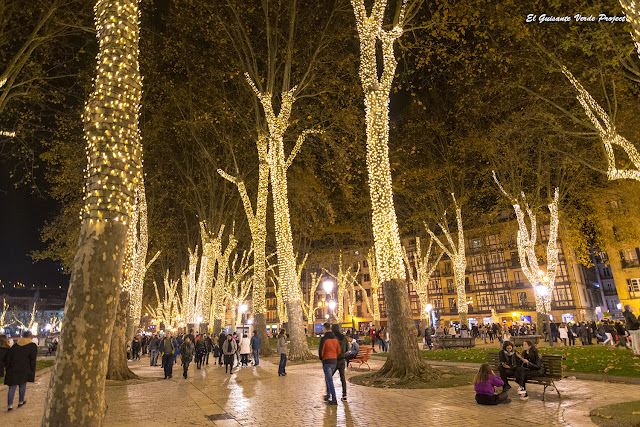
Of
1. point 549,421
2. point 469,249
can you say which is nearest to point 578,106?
point 549,421

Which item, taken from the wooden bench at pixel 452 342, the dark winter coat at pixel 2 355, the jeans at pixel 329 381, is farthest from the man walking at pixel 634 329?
the dark winter coat at pixel 2 355

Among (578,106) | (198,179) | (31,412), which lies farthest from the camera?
(198,179)

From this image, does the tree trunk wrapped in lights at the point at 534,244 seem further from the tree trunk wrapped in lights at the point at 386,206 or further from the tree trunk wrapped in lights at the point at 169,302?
the tree trunk wrapped in lights at the point at 169,302

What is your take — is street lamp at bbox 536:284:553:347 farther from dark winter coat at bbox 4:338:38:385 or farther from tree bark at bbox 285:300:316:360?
dark winter coat at bbox 4:338:38:385

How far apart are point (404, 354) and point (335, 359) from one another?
2.89 meters

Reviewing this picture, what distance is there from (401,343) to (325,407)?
11.8 feet

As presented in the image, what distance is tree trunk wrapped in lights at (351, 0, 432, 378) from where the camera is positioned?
10602 millimetres

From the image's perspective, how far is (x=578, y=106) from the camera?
17.5 metres

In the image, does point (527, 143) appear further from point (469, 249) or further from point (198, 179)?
point (469, 249)

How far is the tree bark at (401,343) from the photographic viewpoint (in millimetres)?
10406

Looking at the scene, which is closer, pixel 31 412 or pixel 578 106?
pixel 31 412

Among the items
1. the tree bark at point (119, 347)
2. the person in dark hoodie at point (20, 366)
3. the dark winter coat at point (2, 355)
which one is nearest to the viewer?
the person in dark hoodie at point (20, 366)

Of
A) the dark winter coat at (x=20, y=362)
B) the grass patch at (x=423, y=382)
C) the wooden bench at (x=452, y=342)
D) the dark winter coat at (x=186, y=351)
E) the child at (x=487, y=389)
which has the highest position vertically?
the dark winter coat at (x=20, y=362)

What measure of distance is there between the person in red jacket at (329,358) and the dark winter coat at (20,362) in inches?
243
